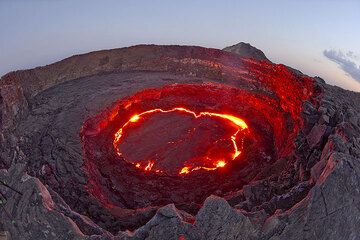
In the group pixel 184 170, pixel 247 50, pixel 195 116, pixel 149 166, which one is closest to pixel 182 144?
pixel 184 170

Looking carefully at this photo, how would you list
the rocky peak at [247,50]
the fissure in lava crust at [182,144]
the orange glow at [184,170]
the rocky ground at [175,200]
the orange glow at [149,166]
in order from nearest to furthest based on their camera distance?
1. the rocky ground at [175,200]
2. the fissure in lava crust at [182,144]
3. the orange glow at [184,170]
4. the orange glow at [149,166]
5. the rocky peak at [247,50]

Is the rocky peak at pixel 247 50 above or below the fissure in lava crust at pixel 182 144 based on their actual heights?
above

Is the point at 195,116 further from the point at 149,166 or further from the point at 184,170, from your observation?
the point at 149,166

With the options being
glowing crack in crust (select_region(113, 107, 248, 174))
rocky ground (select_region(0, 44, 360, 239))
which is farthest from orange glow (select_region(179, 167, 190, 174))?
rocky ground (select_region(0, 44, 360, 239))

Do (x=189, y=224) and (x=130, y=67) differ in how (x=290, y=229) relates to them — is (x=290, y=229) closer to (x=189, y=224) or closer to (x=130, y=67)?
(x=189, y=224)

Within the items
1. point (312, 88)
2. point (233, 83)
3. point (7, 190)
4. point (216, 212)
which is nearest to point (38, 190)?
point (7, 190)

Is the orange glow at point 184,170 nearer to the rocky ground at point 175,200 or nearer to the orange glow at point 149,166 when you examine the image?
the orange glow at point 149,166

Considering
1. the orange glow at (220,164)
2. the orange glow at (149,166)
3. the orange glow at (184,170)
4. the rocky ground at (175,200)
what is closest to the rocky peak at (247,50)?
the rocky ground at (175,200)

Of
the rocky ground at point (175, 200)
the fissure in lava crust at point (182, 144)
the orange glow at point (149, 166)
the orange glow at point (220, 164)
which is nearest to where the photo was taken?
the rocky ground at point (175, 200)
